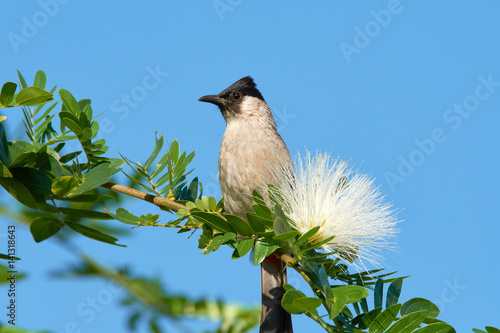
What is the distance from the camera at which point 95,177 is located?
1992mm

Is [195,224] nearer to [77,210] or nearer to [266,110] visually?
[77,210]

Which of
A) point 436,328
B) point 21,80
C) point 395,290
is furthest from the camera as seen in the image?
point 21,80

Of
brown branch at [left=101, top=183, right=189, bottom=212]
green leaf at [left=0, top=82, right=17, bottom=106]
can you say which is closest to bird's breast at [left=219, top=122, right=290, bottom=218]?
brown branch at [left=101, top=183, right=189, bottom=212]

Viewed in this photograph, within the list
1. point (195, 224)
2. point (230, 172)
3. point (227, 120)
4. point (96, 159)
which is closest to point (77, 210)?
point (96, 159)

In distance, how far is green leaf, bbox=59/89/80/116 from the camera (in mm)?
2041

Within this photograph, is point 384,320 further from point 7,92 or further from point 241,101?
point 241,101

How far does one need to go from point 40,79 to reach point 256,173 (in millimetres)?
1422

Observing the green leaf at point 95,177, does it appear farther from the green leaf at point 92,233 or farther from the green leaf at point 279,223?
the green leaf at point 279,223

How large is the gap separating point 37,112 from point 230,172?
1.33 metres

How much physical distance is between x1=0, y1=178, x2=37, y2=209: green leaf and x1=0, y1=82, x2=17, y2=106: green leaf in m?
0.29

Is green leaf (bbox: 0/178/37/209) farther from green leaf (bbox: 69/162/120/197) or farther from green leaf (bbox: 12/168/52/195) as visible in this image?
green leaf (bbox: 69/162/120/197)

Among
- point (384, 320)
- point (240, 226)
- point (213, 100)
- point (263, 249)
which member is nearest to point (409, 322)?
point (384, 320)

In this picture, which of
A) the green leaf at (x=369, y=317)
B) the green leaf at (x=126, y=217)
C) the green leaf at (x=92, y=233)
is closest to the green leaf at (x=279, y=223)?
the green leaf at (x=369, y=317)

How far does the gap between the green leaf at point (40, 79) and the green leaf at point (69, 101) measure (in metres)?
0.34
